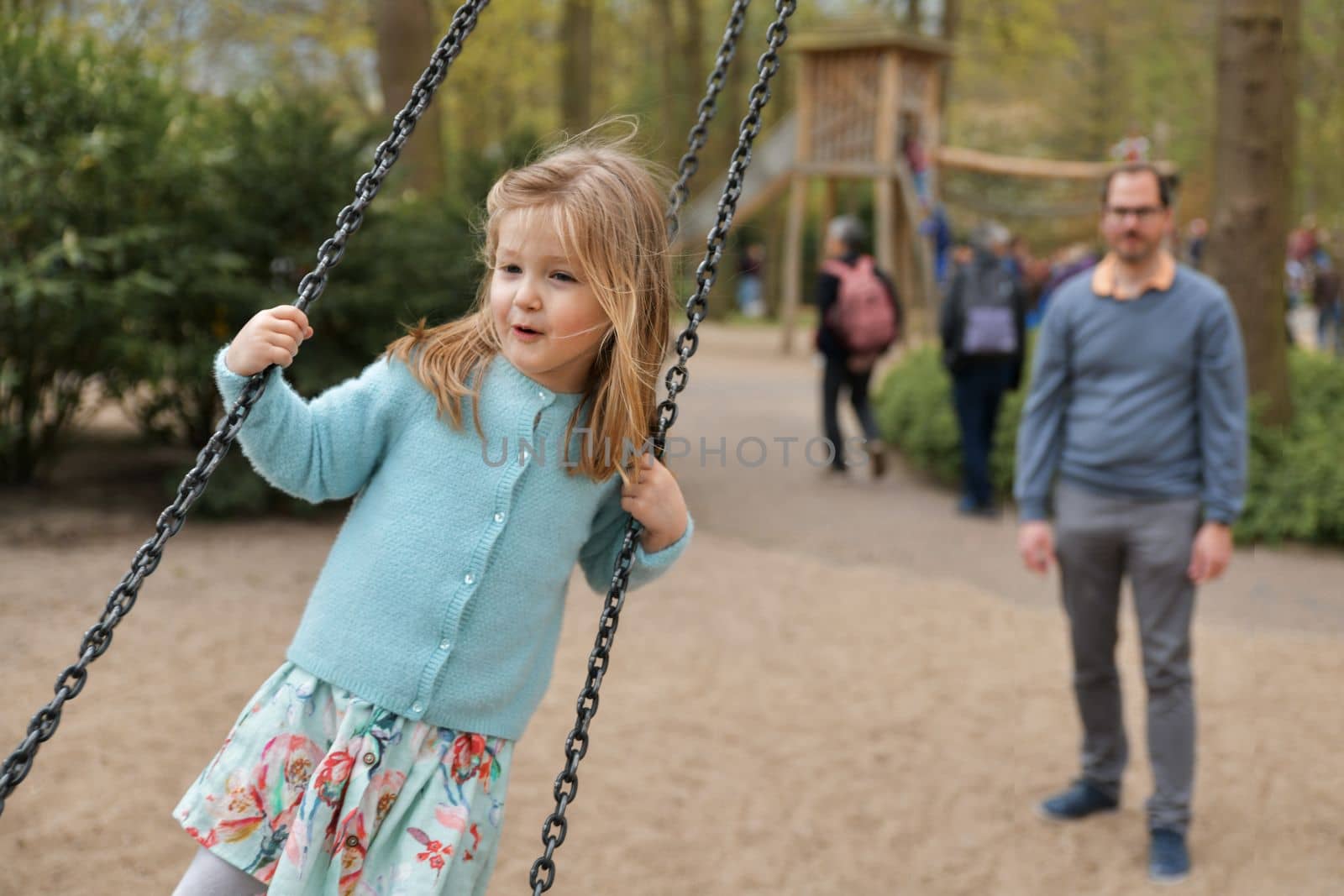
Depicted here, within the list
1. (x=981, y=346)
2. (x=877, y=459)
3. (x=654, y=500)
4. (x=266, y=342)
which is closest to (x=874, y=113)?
(x=877, y=459)

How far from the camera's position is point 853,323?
900 centimetres

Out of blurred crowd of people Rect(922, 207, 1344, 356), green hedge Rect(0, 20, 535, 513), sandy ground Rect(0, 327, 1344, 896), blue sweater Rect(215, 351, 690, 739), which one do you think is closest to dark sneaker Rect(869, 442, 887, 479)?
sandy ground Rect(0, 327, 1344, 896)

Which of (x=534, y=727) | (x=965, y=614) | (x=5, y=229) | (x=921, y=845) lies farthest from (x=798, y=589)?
(x=5, y=229)

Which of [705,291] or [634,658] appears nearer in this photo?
[705,291]

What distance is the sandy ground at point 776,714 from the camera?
3.79 meters

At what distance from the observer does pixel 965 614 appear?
650 centimetres

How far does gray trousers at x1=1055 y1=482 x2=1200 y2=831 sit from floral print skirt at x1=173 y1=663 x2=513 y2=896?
2.35 meters

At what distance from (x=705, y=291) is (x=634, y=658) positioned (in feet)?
12.0

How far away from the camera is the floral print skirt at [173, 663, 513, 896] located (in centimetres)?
199

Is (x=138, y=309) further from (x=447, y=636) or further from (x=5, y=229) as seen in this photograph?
(x=447, y=636)

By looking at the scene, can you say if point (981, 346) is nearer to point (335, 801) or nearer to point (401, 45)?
point (401, 45)

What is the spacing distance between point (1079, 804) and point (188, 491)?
3190 millimetres

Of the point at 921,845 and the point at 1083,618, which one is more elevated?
the point at 1083,618

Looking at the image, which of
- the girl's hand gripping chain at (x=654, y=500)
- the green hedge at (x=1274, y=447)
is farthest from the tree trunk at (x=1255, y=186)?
the girl's hand gripping chain at (x=654, y=500)
